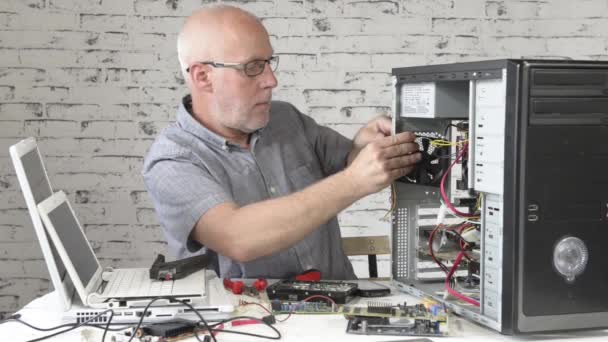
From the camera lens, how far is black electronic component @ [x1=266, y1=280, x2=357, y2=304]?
5.30 ft

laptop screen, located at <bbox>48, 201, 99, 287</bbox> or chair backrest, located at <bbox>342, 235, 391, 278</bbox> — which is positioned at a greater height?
laptop screen, located at <bbox>48, 201, 99, 287</bbox>

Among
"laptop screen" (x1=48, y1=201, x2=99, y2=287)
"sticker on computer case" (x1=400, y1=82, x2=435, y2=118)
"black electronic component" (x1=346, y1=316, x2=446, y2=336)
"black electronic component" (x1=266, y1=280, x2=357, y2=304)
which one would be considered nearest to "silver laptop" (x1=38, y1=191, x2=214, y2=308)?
"laptop screen" (x1=48, y1=201, x2=99, y2=287)

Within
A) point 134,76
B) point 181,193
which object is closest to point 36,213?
point 181,193

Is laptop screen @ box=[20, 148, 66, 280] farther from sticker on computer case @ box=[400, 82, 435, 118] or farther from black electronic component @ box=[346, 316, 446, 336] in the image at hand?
sticker on computer case @ box=[400, 82, 435, 118]

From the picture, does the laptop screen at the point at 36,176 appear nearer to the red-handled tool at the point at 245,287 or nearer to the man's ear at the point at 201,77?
the red-handled tool at the point at 245,287

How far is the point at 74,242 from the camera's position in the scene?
5.35ft

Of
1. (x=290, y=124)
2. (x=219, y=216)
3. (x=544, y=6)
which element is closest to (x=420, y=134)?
(x=219, y=216)

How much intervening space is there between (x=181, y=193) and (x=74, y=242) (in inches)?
12.2

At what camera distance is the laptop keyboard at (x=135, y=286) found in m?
1.50

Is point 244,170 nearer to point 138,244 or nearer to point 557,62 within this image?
point 557,62

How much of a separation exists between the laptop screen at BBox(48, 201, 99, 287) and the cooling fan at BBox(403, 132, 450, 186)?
0.71 metres

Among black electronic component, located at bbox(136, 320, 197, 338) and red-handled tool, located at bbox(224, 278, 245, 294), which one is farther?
red-handled tool, located at bbox(224, 278, 245, 294)

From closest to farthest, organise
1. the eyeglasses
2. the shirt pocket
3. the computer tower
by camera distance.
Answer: the computer tower
the eyeglasses
the shirt pocket

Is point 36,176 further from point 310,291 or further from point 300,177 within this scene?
point 300,177
